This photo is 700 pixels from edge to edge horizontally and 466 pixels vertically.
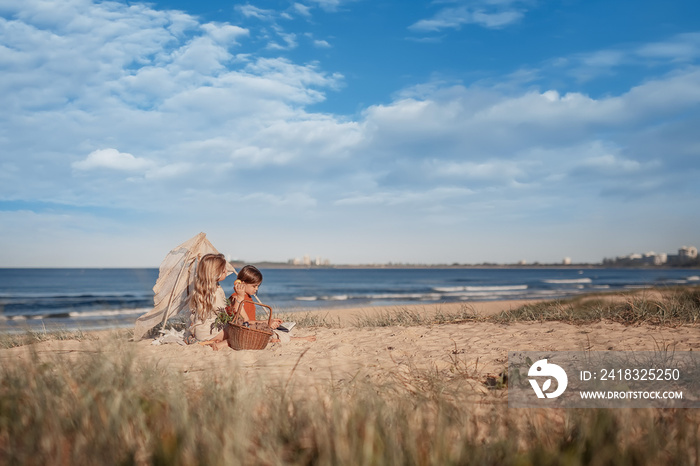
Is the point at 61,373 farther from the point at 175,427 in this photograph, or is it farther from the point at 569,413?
the point at 569,413

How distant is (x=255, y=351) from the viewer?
6.74 meters

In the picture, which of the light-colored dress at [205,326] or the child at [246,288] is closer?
the child at [246,288]

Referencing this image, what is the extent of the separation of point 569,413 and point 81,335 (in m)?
8.85

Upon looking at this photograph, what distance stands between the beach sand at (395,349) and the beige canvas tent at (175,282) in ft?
1.40

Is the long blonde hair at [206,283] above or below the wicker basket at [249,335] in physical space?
above

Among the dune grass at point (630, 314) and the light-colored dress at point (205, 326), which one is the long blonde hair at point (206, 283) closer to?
the light-colored dress at point (205, 326)

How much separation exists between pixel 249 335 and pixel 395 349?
2171 millimetres

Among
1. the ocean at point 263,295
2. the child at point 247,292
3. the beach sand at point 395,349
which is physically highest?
the child at point 247,292

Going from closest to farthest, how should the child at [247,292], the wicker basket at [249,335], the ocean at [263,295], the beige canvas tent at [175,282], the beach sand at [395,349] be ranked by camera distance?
the beach sand at [395,349] < the wicker basket at [249,335] < the child at [247,292] < the beige canvas tent at [175,282] < the ocean at [263,295]

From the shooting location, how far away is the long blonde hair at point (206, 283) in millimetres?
7340

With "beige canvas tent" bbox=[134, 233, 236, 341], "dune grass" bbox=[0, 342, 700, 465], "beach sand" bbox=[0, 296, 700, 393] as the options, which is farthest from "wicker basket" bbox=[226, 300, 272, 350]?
"dune grass" bbox=[0, 342, 700, 465]

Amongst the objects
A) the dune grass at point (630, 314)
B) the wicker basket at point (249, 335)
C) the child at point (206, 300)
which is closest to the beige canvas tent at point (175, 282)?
the child at point (206, 300)

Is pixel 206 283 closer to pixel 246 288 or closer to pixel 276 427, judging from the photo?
pixel 246 288

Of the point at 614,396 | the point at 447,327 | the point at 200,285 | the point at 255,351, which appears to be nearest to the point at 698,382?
the point at 614,396
